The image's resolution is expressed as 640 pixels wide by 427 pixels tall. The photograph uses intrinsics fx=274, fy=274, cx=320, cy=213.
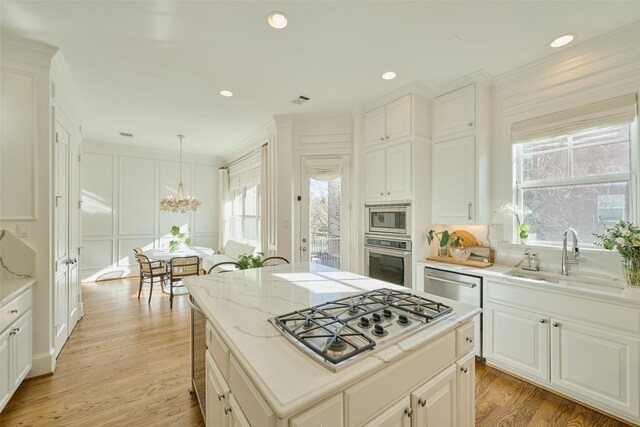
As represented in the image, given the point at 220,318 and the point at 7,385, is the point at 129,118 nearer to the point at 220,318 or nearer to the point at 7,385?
the point at 7,385

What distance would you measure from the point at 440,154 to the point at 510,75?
0.96 meters

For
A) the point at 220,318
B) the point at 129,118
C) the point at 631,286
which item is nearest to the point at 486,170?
the point at 631,286

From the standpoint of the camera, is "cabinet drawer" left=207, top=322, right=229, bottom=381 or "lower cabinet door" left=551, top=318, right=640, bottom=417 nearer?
"cabinet drawer" left=207, top=322, right=229, bottom=381

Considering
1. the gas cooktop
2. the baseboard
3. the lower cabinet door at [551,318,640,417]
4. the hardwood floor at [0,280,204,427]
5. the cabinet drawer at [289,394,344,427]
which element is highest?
the gas cooktop

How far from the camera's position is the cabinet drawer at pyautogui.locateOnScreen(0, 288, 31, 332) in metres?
1.79

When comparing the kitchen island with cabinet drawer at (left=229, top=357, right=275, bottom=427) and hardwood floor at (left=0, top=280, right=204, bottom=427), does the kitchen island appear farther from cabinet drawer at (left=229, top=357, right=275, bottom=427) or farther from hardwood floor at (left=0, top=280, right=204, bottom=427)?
hardwood floor at (left=0, top=280, right=204, bottom=427)

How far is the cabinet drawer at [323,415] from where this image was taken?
0.77 meters

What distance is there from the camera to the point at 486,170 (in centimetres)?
281

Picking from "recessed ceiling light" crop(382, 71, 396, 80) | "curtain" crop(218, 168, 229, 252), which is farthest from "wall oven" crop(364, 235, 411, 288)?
"curtain" crop(218, 168, 229, 252)

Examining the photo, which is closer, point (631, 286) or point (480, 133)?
point (631, 286)

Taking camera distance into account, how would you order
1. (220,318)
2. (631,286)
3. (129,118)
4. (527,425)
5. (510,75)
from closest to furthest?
(220,318)
(527,425)
(631,286)
(510,75)
(129,118)

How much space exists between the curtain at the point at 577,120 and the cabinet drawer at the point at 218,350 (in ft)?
10.1

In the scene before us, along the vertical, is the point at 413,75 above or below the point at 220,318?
above

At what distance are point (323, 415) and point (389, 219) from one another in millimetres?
2640
